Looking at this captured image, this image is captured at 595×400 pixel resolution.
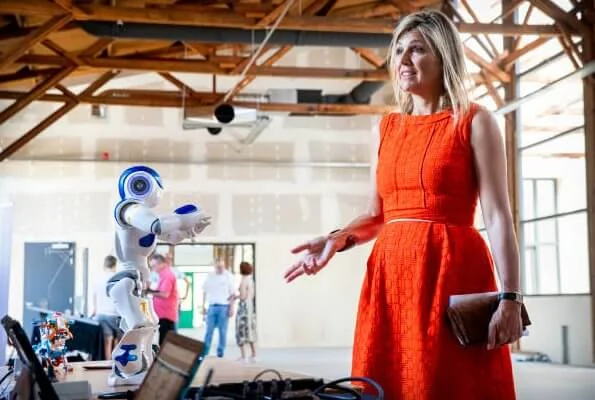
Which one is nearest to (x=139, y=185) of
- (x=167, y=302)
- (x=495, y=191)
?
(x=495, y=191)

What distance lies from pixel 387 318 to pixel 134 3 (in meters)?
8.43

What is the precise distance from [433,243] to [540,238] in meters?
10.6

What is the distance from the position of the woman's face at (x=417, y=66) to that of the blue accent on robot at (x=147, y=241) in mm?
950

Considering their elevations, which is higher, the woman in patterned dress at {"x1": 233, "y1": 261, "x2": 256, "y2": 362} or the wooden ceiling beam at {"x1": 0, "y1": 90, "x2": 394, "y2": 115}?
the wooden ceiling beam at {"x1": 0, "y1": 90, "x2": 394, "y2": 115}

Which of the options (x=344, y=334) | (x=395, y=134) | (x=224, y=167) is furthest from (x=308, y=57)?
(x=395, y=134)

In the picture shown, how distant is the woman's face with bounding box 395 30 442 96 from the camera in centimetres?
149

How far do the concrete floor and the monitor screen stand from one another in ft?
10.3

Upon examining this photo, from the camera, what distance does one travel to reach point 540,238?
37.5 ft

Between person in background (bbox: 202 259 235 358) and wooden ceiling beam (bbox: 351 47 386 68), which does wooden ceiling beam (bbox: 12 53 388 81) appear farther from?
person in background (bbox: 202 259 235 358)

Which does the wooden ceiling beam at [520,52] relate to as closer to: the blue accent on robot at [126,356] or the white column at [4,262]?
the white column at [4,262]

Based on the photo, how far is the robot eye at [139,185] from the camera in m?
2.25

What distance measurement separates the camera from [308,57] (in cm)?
1428

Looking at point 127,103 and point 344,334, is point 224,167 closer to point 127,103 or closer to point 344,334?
point 127,103

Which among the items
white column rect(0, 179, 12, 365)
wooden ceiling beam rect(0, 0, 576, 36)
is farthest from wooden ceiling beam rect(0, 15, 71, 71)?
white column rect(0, 179, 12, 365)
